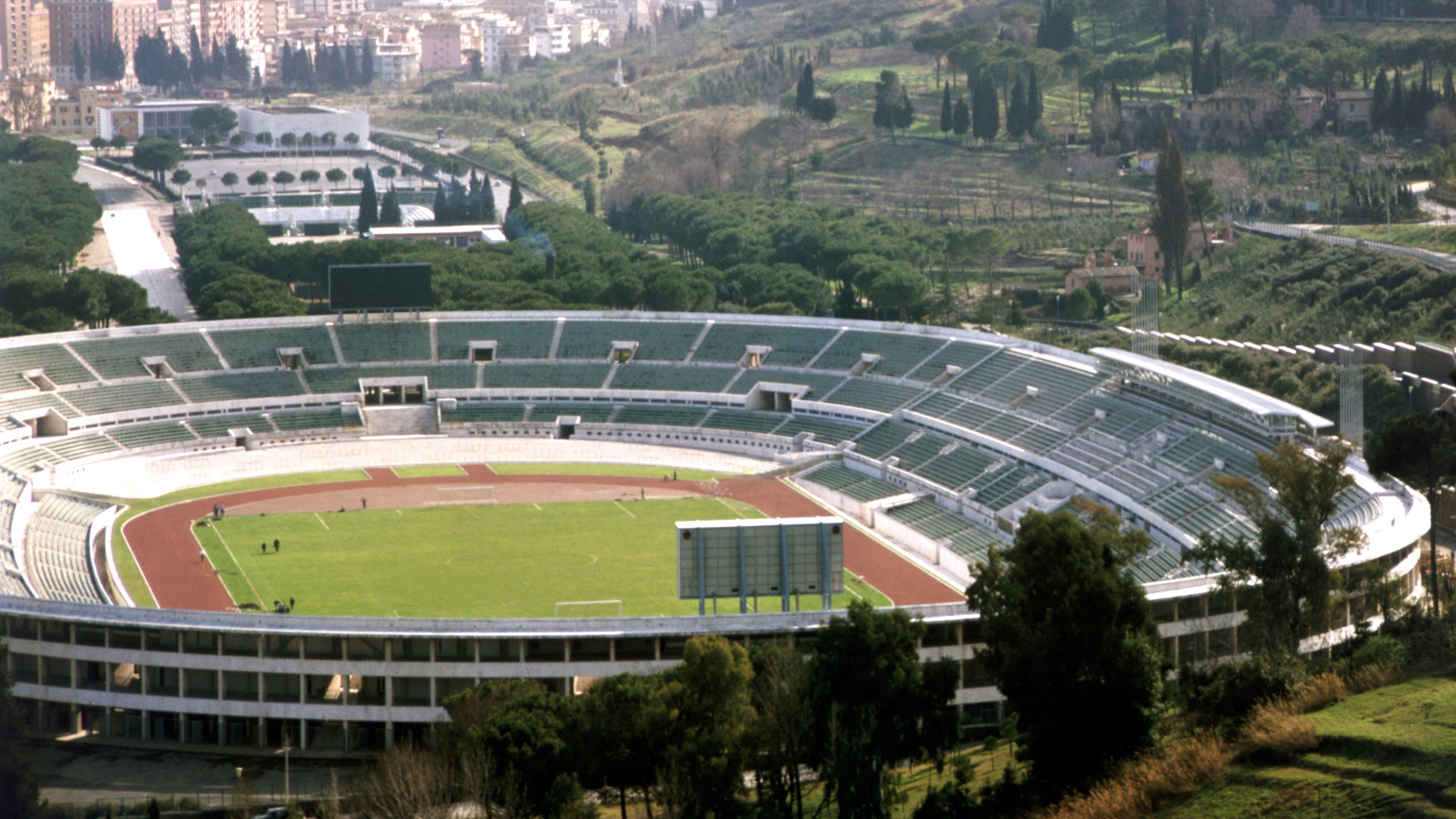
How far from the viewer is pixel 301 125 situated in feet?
635

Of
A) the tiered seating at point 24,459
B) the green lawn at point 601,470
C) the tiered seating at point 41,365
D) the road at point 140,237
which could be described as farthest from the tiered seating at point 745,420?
the road at point 140,237

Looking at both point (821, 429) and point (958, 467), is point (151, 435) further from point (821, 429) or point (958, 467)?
point (958, 467)

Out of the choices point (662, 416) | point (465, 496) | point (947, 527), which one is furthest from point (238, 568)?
point (662, 416)

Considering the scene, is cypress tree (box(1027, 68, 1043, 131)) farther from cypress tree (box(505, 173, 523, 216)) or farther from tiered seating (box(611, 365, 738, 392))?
tiered seating (box(611, 365, 738, 392))

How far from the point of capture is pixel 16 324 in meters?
94.8

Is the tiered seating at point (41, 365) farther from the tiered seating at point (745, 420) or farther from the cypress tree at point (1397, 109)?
the cypress tree at point (1397, 109)

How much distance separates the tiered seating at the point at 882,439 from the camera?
257 ft

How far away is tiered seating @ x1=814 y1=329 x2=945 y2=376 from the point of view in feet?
280

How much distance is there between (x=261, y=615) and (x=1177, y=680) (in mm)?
24609

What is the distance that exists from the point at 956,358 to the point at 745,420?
423 inches

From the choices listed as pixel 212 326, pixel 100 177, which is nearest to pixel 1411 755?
pixel 212 326

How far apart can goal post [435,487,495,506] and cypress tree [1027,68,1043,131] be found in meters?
84.5

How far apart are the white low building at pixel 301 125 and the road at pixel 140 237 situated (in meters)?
16.6

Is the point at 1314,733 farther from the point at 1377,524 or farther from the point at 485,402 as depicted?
the point at 485,402
